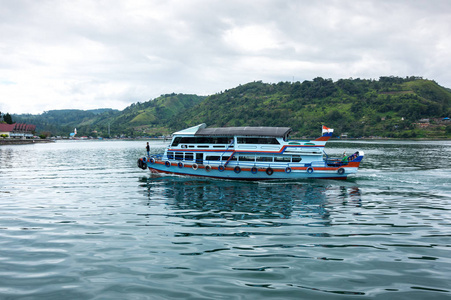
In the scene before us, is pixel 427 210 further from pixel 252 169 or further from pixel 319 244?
pixel 252 169

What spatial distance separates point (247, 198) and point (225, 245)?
11952mm

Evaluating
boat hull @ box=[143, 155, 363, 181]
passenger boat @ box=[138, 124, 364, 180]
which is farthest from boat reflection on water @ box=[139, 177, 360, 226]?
passenger boat @ box=[138, 124, 364, 180]

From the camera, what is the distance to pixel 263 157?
35000 mm

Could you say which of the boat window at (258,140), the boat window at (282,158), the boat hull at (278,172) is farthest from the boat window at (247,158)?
the boat window at (282,158)

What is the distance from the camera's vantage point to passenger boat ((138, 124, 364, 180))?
3397cm

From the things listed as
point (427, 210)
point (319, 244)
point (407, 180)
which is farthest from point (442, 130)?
point (319, 244)

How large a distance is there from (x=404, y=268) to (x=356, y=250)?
2.07 m

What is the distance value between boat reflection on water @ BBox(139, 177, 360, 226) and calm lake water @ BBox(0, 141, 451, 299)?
0.15 meters

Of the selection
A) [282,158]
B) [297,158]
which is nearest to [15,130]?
[282,158]

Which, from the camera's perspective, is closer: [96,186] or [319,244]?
[319,244]

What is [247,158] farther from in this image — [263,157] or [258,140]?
[258,140]

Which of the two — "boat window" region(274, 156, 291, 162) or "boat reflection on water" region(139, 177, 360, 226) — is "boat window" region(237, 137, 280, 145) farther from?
"boat reflection on water" region(139, 177, 360, 226)

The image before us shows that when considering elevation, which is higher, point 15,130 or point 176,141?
point 15,130

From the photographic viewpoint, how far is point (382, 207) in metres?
21.8
